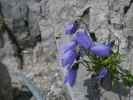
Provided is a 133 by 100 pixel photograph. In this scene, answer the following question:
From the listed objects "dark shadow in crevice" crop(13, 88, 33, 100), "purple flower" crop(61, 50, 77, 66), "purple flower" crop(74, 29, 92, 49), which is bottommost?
"dark shadow in crevice" crop(13, 88, 33, 100)

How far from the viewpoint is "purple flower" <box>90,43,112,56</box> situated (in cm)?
217

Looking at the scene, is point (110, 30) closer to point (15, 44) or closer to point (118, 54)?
point (118, 54)

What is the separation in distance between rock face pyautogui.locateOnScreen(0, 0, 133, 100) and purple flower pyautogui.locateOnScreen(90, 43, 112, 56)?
0.30 m

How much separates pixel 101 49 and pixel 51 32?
0.98 meters

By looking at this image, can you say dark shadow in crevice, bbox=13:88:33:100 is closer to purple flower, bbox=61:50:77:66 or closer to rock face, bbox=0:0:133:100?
rock face, bbox=0:0:133:100

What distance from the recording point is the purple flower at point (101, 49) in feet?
7.13

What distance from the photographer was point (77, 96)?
2445 mm

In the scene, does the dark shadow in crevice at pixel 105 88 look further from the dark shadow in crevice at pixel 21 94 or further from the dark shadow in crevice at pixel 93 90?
the dark shadow in crevice at pixel 21 94

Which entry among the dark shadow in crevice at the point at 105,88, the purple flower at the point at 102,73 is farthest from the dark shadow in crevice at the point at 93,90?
the purple flower at the point at 102,73

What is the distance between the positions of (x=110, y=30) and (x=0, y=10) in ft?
3.38

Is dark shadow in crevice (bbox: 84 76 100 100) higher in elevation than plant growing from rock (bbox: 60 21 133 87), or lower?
lower

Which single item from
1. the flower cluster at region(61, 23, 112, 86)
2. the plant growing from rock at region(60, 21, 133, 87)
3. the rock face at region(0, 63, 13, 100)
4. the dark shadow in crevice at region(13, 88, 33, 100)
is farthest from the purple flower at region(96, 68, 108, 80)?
the rock face at region(0, 63, 13, 100)

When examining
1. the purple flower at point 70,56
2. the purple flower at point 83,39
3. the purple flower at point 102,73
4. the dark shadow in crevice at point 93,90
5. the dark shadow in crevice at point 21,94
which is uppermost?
the purple flower at point 83,39

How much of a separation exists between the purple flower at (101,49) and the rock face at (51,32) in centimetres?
30
